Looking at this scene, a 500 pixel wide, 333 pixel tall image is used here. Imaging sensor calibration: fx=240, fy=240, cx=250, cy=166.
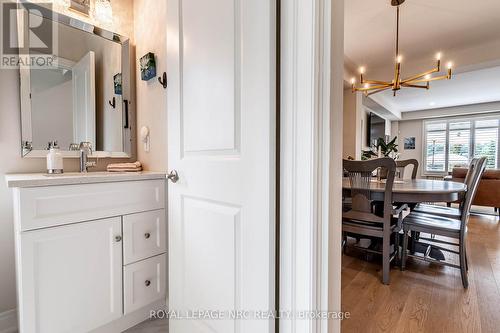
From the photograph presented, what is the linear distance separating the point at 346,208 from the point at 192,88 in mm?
1822

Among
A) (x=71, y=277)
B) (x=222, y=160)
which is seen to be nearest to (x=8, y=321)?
(x=71, y=277)

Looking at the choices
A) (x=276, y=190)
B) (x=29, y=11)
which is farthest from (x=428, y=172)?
(x=29, y=11)

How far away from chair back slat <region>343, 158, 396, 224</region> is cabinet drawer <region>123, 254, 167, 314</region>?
158 centimetres

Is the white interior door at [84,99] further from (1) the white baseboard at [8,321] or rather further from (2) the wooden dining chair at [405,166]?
(2) the wooden dining chair at [405,166]

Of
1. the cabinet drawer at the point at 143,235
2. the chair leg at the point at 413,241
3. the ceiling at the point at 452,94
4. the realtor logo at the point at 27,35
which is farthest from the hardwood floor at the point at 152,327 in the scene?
the ceiling at the point at 452,94

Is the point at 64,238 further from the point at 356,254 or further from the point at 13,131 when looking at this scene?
the point at 356,254

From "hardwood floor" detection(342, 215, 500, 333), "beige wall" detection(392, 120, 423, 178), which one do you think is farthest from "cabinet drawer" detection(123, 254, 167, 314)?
"beige wall" detection(392, 120, 423, 178)

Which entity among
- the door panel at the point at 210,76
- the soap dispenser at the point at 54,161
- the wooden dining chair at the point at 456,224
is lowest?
the wooden dining chair at the point at 456,224

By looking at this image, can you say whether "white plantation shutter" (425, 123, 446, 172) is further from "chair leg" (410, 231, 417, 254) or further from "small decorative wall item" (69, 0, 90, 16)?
"small decorative wall item" (69, 0, 90, 16)

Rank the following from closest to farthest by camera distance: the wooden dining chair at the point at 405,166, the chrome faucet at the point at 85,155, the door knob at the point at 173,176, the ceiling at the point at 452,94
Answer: the door knob at the point at 173,176 → the chrome faucet at the point at 85,155 → the wooden dining chair at the point at 405,166 → the ceiling at the point at 452,94

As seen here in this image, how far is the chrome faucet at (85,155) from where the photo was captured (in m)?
1.62

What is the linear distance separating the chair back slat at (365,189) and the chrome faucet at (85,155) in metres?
1.98

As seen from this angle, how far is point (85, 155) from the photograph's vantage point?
164 centimetres

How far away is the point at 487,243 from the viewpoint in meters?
2.92
